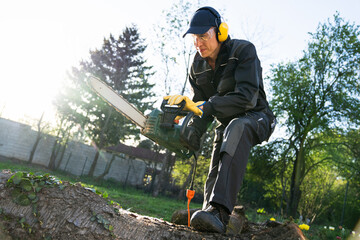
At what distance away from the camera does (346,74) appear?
19.1 m

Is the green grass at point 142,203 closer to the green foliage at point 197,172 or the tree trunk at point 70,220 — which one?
the tree trunk at point 70,220

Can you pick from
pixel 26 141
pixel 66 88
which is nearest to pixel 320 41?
pixel 66 88

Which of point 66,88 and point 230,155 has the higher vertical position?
point 66,88

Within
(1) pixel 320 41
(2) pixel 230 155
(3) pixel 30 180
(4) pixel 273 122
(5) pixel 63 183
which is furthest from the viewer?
(1) pixel 320 41

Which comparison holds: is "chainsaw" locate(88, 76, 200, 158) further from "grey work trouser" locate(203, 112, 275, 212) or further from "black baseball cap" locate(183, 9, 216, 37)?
"black baseball cap" locate(183, 9, 216, 37)

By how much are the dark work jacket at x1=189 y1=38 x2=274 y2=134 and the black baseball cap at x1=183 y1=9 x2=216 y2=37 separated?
24 centimetres

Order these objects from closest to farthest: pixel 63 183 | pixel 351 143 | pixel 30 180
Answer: pixel 30 180 < pixel 63 183 < pixel 351 143

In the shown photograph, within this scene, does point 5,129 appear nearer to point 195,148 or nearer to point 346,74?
point 195,148

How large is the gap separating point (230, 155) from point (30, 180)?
50.6 inches

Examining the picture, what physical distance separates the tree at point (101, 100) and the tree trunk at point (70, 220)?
69.0ft

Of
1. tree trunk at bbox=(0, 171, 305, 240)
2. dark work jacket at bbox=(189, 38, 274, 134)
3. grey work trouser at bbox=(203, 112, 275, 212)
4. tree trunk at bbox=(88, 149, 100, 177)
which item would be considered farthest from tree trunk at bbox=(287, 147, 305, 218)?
tree trunk at bbox=(0, 171, 305, 240)

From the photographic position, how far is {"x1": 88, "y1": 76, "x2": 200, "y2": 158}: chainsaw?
2.25 meters

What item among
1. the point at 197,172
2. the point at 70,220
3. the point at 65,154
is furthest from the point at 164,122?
the point at 65,154

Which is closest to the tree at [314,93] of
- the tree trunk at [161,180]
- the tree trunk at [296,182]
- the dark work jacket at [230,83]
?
the tree trunk at [296,182]
